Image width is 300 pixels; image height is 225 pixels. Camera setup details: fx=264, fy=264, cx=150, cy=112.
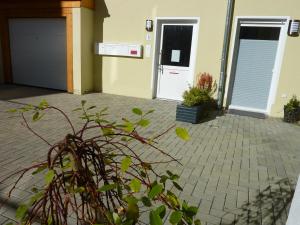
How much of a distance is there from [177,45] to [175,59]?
1.43 ft

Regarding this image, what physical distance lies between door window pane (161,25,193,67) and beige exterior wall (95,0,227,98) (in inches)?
16.0

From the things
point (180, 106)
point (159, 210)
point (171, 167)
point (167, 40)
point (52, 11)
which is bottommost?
point (171, 167)

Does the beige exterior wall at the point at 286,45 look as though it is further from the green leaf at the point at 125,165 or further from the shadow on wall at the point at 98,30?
the green leaf at the point at 125,165

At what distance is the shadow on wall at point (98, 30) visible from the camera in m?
8.85

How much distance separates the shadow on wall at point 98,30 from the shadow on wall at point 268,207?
284 inches

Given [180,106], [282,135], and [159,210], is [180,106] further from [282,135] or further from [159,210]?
[159,210]

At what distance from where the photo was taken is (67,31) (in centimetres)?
878

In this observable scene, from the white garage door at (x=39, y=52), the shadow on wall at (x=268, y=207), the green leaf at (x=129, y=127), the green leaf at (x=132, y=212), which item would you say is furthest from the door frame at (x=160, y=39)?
the green leaf at (x=132, y=212)

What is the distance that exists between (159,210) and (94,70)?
29.5 ft

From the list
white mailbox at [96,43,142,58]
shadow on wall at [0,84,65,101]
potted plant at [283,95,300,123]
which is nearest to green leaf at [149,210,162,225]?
potted plant at [283,95,300,123]

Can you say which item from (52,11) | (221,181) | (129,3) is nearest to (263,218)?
(221,181)

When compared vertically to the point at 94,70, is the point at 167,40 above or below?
above

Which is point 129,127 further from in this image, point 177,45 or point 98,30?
point 98,30

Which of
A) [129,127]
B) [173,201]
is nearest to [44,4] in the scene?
[129,127]
